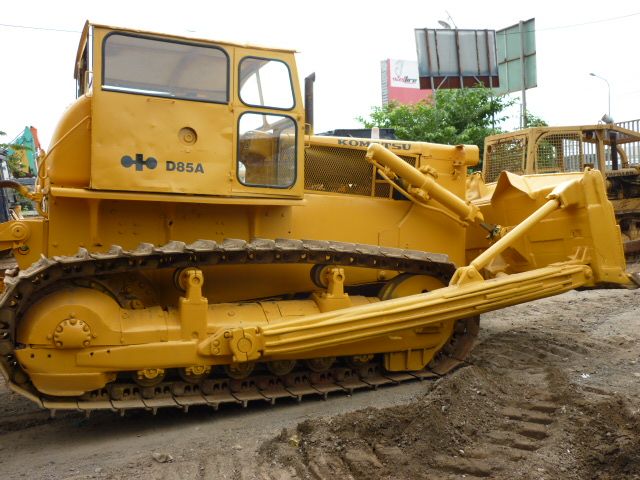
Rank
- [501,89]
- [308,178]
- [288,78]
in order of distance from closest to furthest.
Answer: [288,78]
[308,178]
[501,89]

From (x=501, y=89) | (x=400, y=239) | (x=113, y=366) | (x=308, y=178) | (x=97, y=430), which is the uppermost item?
(x=501, y=89)

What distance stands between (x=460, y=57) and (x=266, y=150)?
26.1m

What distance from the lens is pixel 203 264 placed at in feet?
17.2

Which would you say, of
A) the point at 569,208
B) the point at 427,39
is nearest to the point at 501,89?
the point at 427,39

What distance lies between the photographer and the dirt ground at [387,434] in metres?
4.21

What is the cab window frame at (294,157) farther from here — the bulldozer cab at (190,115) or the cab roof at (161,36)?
the cab roof at (161,36)

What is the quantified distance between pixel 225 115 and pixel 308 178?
1.26 m

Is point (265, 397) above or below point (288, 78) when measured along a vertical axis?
below

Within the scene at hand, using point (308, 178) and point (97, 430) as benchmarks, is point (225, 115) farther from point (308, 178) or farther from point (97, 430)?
point (97, 430)

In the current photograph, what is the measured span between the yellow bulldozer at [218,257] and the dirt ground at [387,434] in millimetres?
293

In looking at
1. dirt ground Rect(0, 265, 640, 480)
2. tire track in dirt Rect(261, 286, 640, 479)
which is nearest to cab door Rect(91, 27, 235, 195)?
dirt ground Rect(0, 265, 640, 480)

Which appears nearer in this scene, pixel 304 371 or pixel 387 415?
pixel 387 415

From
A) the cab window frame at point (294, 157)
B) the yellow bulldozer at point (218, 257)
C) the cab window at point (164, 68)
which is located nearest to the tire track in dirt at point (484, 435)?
the yellow bulldozer at point (218, 257)

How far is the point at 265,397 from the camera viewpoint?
5422 mm
